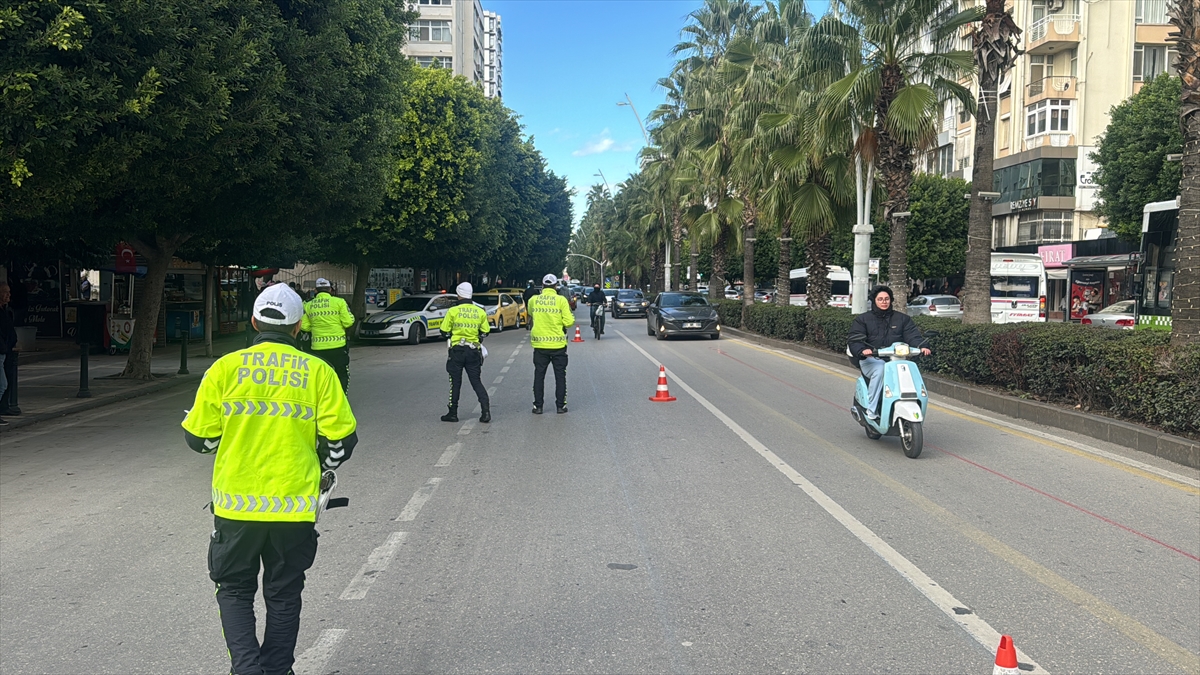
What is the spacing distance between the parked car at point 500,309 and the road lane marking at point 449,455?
80.4 ft

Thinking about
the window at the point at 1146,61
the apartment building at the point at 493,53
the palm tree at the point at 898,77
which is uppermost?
the apartment building at the point at 493,53

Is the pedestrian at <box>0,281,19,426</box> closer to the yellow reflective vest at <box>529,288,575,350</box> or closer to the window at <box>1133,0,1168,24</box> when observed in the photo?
the yellow reflective vest at <box>529,288,575,350</box>

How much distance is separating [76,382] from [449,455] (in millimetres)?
10919

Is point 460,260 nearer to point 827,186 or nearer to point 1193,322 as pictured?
point 827,186

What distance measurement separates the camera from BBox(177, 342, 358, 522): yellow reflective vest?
3.30 metres

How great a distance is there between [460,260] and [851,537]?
33.3 metres

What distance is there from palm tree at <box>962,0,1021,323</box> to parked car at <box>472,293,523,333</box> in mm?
21658

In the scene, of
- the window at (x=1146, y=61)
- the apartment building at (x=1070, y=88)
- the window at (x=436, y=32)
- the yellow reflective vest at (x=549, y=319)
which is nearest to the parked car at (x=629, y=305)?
the apartment building at (x=1070, y=88)

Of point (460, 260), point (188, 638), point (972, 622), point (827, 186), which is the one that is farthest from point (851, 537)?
point (460, 260)

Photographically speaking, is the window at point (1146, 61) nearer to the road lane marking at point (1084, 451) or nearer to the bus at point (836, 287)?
the bus at point (836, 287)

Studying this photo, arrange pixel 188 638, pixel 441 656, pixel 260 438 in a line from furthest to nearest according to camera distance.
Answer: pixel 188 638 → pixel 441 656 → pixel 260 438

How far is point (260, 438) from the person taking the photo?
11.0ft

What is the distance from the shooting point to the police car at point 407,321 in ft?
88.7

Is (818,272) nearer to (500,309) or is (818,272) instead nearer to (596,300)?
(596,300)
